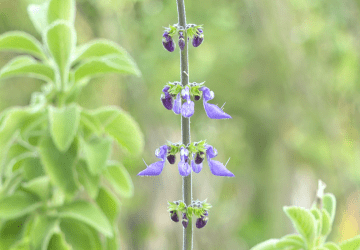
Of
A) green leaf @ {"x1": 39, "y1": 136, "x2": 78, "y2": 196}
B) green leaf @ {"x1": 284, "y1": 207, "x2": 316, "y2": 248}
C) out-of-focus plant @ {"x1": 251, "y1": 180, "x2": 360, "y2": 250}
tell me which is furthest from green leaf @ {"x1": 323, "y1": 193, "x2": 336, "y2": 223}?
green leaf @ {"x1": 39, "y1": 136, "x2": 78, "y2": 196}

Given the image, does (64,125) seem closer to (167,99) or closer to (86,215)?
(86,215)

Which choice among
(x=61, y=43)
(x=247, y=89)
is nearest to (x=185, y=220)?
(x=61, y=43)

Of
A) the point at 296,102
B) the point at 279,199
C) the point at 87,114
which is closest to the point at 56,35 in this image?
the point at 87,114

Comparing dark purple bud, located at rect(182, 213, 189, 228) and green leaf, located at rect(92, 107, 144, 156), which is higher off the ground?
green leaf, located at rect(92, 107, 144, 156)

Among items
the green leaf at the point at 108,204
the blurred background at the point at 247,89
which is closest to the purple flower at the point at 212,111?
the green leaf at the point at 108,204

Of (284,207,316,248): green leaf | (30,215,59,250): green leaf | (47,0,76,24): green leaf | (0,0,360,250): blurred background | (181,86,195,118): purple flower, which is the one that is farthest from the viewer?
(0,0,360,250): blurred background

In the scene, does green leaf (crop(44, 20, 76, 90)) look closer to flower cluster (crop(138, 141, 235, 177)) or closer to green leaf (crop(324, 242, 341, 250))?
flower cluster (crop(138, 141, 235, 177))
